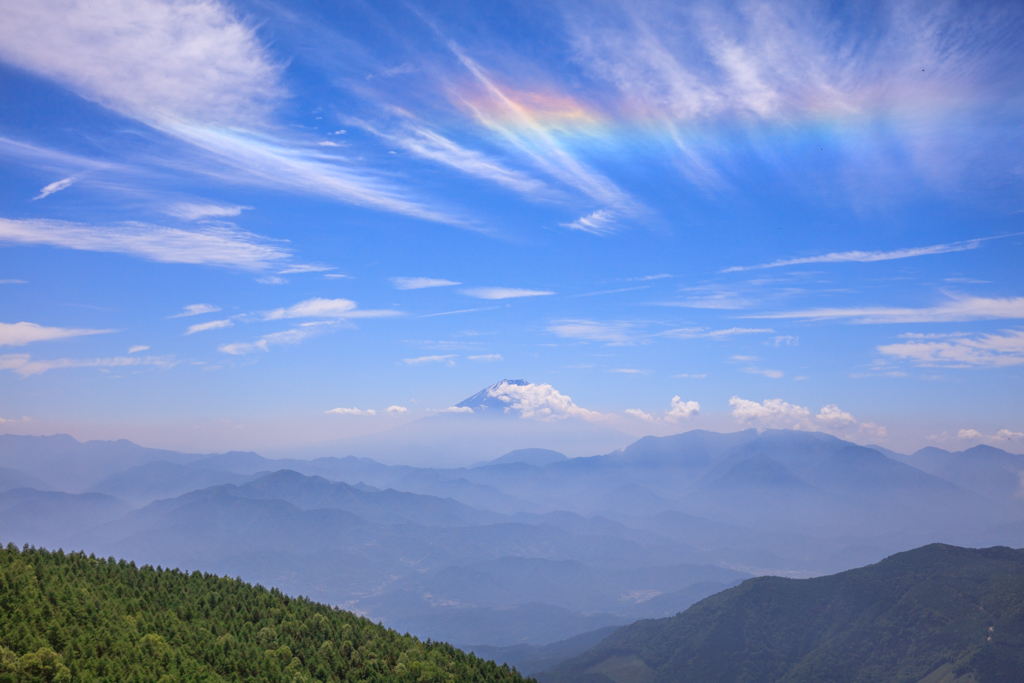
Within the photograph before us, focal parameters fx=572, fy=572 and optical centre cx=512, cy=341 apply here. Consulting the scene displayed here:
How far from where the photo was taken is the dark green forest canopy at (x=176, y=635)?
69500mm

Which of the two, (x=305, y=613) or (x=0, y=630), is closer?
(x=0, y=630)

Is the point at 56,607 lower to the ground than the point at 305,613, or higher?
higher

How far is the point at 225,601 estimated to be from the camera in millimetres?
105000

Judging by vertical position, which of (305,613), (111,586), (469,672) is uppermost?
(111,586)

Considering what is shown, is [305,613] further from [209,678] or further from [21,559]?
[21,559]

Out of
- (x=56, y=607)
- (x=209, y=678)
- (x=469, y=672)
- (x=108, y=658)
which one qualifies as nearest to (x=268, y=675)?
(x=209, y=678)

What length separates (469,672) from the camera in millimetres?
106625

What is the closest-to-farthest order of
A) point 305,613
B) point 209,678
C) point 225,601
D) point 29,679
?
point 29,679 < point 209,678 < point 225,601 < point 305,613

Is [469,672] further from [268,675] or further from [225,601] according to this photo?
[225,601]

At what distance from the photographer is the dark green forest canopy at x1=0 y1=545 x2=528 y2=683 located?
69.5 m

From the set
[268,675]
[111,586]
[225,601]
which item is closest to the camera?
[268,675]

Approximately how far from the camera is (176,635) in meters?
85.2

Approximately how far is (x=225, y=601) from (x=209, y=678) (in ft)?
104

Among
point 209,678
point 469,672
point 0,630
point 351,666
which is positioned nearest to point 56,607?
point 0,630
